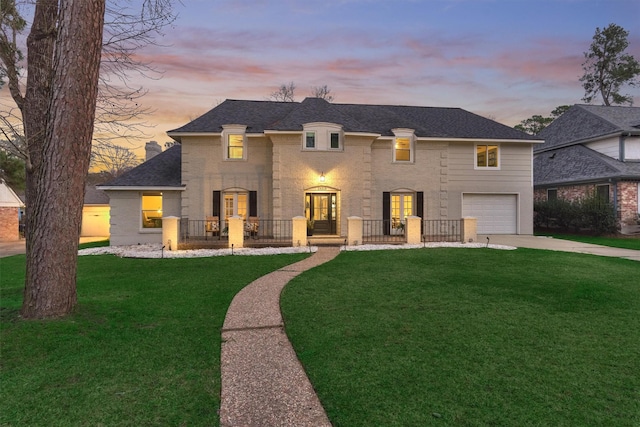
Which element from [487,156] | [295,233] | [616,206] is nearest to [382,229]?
[295,233]

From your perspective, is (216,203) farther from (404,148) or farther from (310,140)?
(404,148)

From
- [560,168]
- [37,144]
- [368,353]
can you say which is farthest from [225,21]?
[560,168]

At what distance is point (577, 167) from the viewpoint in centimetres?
2208

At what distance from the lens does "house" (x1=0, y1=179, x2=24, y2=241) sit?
2270cm

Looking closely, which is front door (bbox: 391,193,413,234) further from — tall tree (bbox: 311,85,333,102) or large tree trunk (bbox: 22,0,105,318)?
tall tree (bbox: 311,85,333,102)

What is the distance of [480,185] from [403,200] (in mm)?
4651

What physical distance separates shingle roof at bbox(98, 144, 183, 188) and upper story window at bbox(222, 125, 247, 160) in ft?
9.45

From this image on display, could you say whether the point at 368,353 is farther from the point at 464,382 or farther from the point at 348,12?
the point at 348,12

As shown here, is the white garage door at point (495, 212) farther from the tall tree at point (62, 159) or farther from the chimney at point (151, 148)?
the chimney at point (151, 148)

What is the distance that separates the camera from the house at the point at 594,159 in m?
19.1

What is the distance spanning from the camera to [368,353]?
4.05 meters

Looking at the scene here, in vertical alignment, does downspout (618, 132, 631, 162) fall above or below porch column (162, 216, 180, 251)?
above

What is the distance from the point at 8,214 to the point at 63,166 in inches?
986

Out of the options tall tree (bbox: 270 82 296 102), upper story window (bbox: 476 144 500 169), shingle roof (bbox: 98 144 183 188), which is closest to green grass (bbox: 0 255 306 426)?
shingle roof (bbox: 98 144 183 188)
